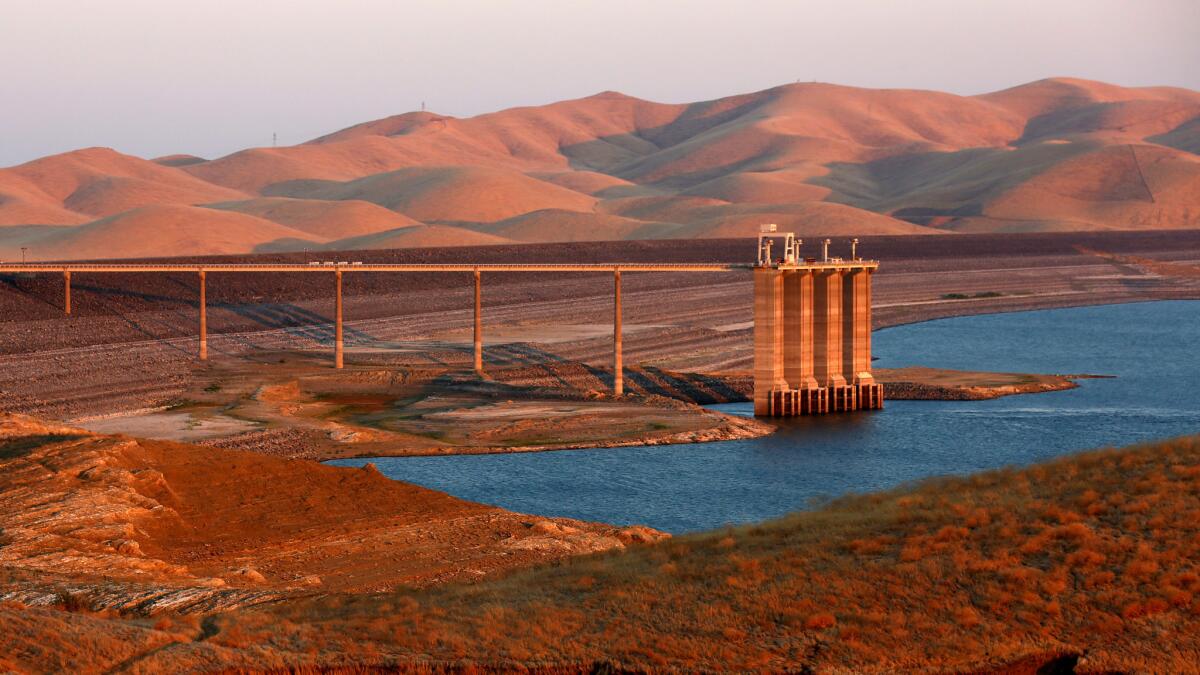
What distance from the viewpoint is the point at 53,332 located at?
363 ft

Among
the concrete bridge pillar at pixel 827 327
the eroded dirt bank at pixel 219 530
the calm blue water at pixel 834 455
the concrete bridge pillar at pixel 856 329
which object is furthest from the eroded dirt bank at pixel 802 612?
the concrete bridge pillar at pixel 856 329

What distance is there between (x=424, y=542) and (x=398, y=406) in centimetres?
4073

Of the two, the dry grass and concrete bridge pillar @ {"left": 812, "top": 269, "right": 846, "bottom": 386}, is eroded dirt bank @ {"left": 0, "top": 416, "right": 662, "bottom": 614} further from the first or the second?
concrete bridge pillar @ {"left": 812, "top": 269, "right": 846, "bottom": 386}

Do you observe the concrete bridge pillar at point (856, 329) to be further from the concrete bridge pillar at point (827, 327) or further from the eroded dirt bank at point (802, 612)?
the eroded dirt bank at point (802, 612)

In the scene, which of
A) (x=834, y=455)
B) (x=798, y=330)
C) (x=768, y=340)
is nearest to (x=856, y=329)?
(x=798, y=330)

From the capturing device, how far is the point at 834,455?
71312 mm

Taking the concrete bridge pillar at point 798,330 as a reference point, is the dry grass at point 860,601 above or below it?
below

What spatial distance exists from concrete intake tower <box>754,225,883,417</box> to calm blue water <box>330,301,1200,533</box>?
2101 millimetres

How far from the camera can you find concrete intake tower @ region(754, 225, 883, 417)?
85438mm

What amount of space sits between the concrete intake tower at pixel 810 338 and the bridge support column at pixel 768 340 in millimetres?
56

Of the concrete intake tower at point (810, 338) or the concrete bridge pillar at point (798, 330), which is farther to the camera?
the concrete bridge pillar at point (798, 330)

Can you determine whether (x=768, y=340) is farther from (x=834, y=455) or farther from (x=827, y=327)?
(x=834, y=455)

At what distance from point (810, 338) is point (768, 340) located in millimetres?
3432

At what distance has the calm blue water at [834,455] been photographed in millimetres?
59312
